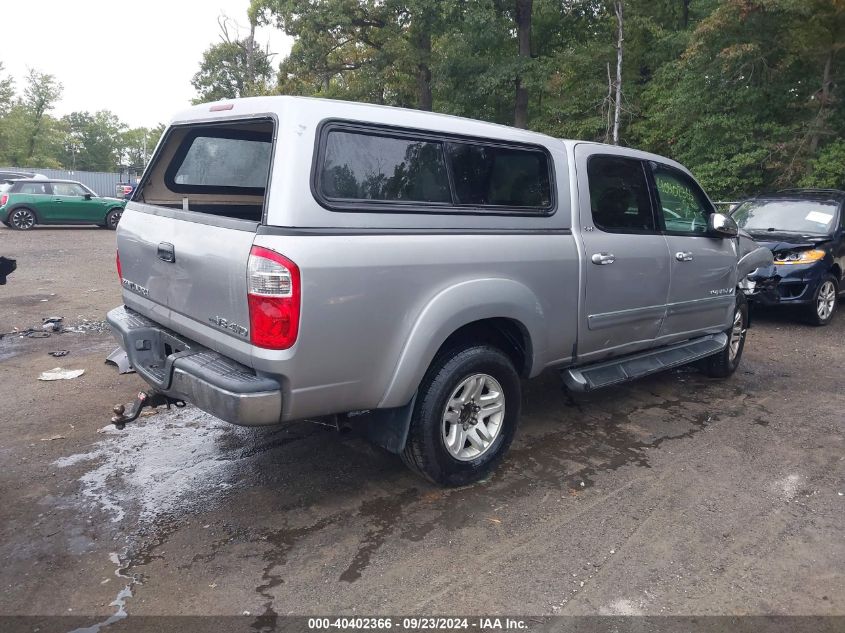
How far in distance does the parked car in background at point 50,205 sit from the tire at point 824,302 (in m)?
18.6

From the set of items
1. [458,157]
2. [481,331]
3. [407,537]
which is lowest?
[407,537]

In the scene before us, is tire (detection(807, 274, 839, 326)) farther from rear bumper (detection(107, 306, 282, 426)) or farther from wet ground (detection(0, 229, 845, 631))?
rear bumper (detection(107, 306, 282, 426))

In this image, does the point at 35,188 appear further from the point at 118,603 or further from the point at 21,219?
the point at 118,603

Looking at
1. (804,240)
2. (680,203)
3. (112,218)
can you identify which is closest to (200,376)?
(680,203)

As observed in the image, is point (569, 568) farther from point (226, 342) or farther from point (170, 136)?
point (170, 136)

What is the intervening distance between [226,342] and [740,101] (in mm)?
17409

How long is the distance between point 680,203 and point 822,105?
13.5 metres

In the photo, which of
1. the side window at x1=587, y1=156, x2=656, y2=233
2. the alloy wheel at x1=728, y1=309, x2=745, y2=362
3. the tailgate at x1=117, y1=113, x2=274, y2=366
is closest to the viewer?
the tailgate at x1=117, y1=113, x2=274, y2=366

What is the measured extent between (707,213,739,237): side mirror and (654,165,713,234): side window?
0.24 feet

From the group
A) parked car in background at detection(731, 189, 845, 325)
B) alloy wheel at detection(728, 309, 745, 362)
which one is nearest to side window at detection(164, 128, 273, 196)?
alloy wheel at detection(728, 309, 745, 362)

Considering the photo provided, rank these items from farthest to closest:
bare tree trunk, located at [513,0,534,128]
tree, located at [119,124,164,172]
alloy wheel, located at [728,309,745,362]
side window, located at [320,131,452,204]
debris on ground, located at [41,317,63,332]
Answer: tree, located at [119,124,164,172]
bare tree trunk, located at [513,0,534,128]
debris on ground, located at [41,317,63,332]
alloy wheel, located at [728,309,745,362]
side window, located at [320,131,452,204]

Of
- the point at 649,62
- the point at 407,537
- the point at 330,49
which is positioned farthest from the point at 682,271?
the point at 330,49

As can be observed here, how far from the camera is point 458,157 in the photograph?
377cm

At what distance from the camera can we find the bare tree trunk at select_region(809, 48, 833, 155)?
608 inches
